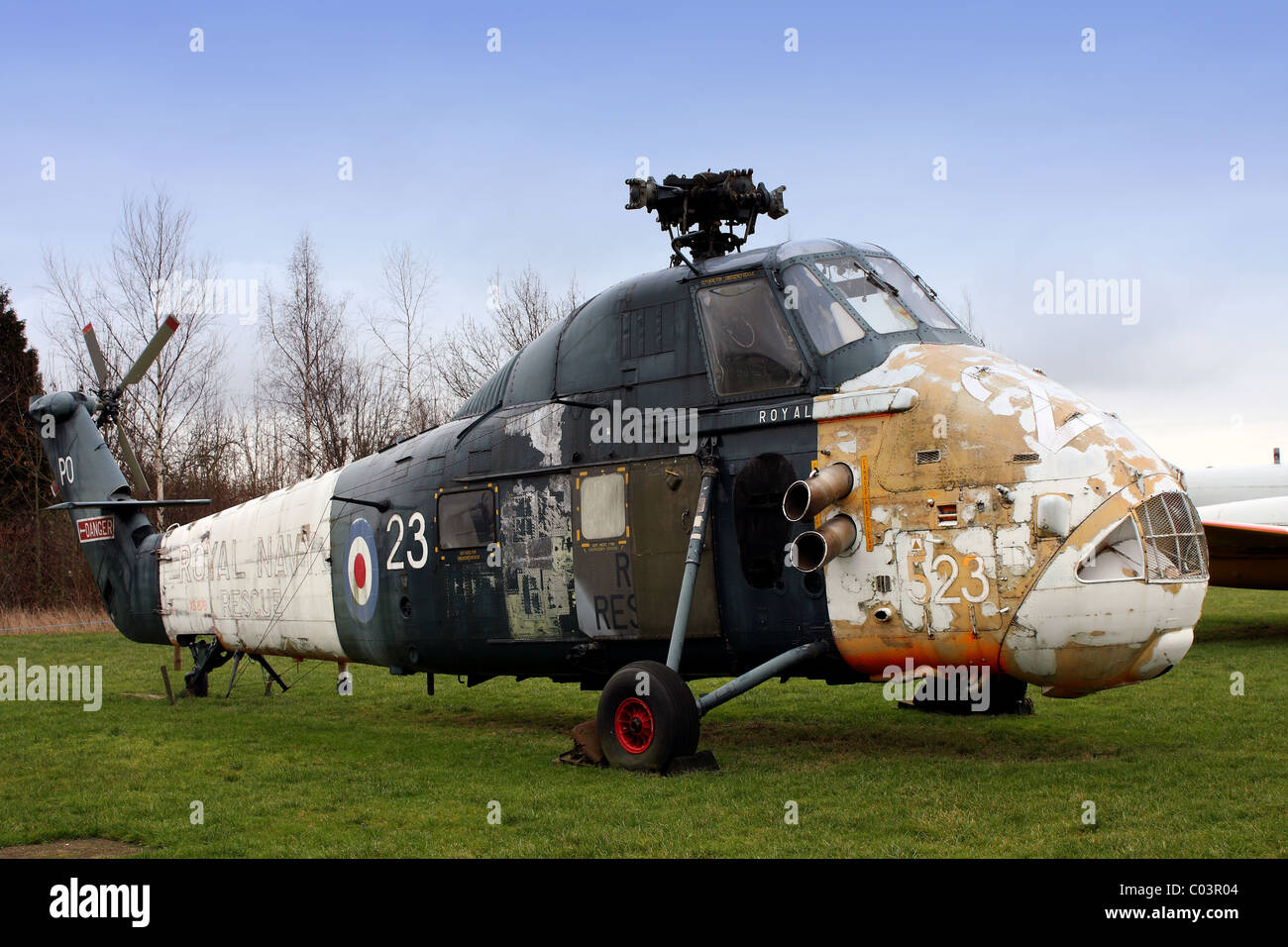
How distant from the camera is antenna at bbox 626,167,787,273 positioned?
38.4 feet

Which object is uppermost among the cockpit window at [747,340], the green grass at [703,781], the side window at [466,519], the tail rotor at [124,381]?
the tail rotor at [124,381]

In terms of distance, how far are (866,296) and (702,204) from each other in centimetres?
259

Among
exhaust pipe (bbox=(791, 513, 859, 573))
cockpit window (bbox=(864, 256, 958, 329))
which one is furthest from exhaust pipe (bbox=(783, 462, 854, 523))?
cockpit window (bbox=(864, 256, 958, 329))

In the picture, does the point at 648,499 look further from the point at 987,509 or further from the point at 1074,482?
the point at 1074,482

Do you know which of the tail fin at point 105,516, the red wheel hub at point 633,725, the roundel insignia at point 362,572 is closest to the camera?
the red wheel hub at point 633,725

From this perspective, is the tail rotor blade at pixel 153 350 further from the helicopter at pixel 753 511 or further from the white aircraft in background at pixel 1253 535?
the white aircraft in background at pixel 1253 535

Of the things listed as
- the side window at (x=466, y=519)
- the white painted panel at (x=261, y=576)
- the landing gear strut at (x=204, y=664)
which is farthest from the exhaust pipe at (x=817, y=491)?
the landing gear strut at (x=204, y=664)

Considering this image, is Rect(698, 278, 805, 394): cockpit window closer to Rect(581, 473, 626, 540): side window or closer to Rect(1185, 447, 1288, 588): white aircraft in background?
Rect(581, 473, 626, 540): side window

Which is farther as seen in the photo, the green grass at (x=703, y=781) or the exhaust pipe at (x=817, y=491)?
the exhaust pipe at (x=817, y=491)

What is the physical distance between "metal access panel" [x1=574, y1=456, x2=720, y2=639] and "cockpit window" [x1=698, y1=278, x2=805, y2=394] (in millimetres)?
888

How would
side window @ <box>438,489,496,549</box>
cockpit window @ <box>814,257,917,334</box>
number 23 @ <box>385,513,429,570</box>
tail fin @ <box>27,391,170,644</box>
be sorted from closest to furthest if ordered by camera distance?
cockpit window @ <box>814,257,917,334</box>
side window @ <box>438,489,496,549</box>
number 23 @ <box>385,513,429,570</box>
tail fin @ <box>27,391,170,644</box>

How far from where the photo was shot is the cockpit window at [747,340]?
986 cm

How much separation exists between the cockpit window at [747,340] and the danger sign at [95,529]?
12.4 metres
